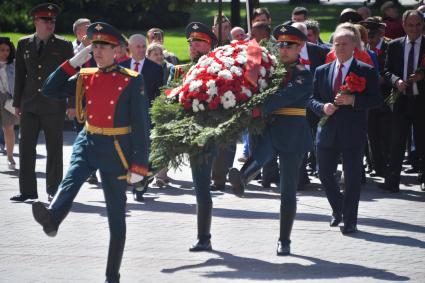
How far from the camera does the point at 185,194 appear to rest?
13047 millimetres

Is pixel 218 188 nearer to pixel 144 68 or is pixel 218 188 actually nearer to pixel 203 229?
pixel 144 68

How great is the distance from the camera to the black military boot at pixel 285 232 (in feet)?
31.2

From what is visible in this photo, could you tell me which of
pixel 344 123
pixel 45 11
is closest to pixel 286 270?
→ pixel 344 123

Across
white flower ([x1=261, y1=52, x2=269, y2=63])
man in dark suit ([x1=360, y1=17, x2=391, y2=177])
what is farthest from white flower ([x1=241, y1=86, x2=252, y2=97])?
man in dark suit ([x1=360, y1=17, x2=391, y2=177])

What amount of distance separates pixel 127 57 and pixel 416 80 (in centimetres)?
364

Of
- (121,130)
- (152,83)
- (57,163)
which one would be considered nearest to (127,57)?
(152,83)

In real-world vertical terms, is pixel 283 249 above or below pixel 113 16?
below

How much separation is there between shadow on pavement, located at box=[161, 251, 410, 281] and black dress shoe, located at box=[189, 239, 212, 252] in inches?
14.1

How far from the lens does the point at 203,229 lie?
9734mm

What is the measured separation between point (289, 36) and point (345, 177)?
1914 mm

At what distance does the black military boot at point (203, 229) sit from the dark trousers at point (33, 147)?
324 centimetres

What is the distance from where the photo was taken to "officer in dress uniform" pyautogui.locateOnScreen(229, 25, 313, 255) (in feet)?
31.0

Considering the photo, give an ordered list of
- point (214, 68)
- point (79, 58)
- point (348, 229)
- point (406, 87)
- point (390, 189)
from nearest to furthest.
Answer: point (79, 58)
point (214, 68)
point (348, 229)
point (390, 189)
point (406, 87)

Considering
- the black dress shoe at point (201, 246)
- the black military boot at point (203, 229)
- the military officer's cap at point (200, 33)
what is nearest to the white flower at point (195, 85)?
the military officer's cap at point (200, 33)
